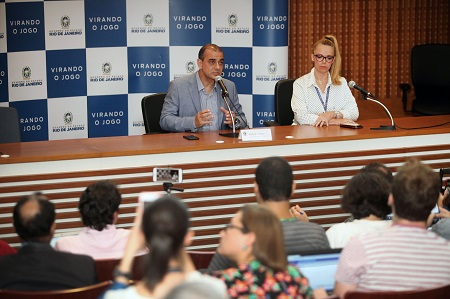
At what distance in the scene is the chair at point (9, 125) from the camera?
5820 millimetres

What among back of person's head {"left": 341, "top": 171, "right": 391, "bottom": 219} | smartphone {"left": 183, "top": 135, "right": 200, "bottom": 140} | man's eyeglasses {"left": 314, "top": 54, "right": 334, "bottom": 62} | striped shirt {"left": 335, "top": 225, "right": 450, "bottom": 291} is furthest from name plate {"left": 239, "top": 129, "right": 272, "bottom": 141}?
striped shirt {"left": 335, "top": 225, "right": 450, "bottom": 291}

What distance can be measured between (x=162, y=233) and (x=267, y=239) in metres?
0.50

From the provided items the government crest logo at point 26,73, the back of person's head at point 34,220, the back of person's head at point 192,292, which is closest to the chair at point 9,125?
the government crest logo at point 26,73

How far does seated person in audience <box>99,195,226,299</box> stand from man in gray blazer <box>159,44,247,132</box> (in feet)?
11.6

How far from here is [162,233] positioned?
7.43 feet

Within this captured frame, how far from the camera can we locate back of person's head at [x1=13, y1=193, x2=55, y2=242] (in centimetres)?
317

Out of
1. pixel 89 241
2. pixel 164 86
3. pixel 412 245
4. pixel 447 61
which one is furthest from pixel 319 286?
pixel 447 61

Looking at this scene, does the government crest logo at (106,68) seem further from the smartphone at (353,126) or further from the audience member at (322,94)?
the smartphone at (353,126)

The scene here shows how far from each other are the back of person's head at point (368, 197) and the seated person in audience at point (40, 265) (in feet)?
3.73

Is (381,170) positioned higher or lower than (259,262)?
higher

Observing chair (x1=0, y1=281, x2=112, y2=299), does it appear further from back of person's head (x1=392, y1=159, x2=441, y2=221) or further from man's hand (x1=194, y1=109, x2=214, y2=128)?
man's hand (x1=194, y1=109, x2=214, y2=128)

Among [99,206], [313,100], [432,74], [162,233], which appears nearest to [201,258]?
[99,206]

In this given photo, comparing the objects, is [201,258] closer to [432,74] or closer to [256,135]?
[256,135]

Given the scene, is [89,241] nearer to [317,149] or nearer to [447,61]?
[317,149]
